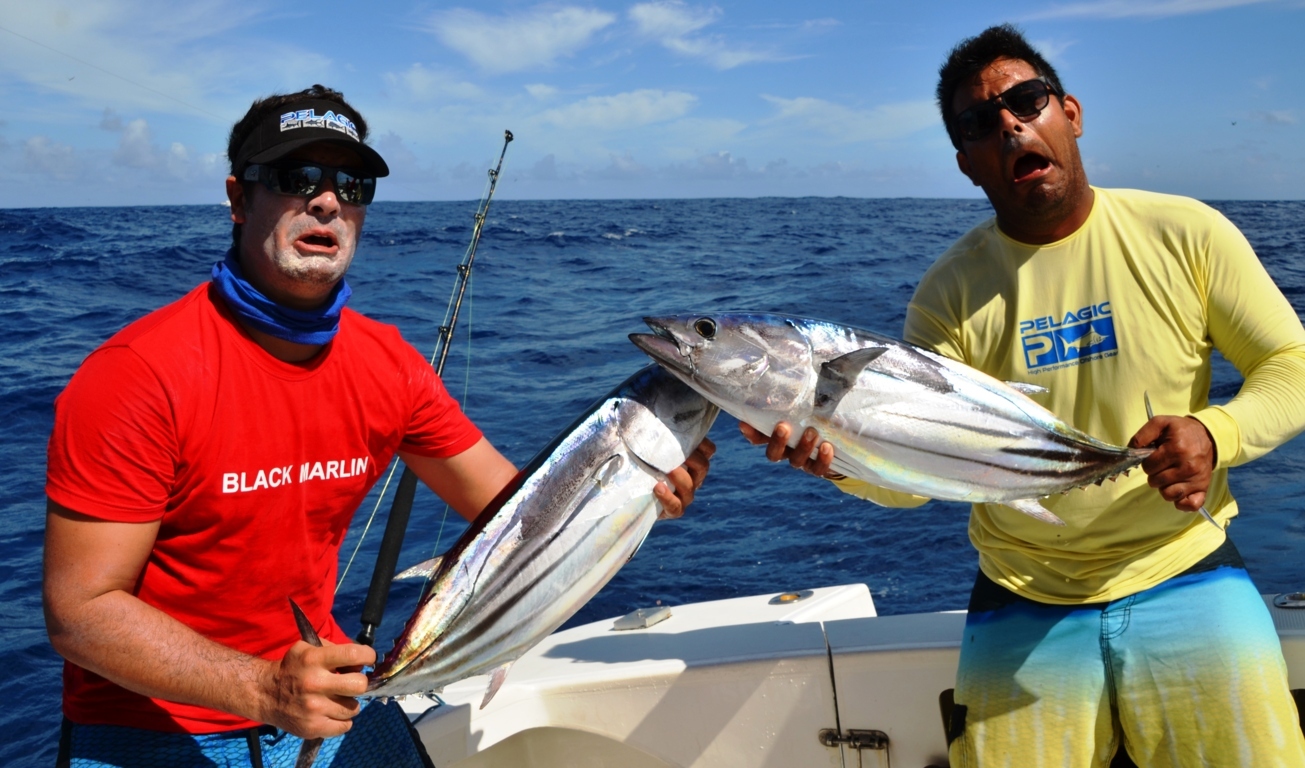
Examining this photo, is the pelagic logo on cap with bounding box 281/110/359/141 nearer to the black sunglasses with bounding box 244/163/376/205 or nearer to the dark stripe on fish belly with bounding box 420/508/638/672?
the black sunglasses with bounding box 244/163/376/205

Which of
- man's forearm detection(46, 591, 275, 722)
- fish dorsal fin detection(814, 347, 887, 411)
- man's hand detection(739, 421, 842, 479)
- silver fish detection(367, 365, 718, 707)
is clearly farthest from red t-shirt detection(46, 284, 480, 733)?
fish dorsal fin detection(814, 347, 887, 411)

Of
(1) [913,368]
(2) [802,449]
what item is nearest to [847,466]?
(2) [802,449]

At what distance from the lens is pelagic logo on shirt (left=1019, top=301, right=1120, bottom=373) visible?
7.77ft

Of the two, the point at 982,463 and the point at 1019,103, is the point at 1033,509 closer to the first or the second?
the point at 982,463


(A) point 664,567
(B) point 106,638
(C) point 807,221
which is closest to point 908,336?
(B) point 106,638

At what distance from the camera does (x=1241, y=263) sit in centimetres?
230

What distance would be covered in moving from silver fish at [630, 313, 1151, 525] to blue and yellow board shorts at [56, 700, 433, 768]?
4.47ft

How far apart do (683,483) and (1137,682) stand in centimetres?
128

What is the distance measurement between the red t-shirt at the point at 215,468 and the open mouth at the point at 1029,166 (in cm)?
178

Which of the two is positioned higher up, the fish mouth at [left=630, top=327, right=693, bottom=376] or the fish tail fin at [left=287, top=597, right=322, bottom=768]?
the fish mouth at [left=630, top=327, right=693, bottom=376]

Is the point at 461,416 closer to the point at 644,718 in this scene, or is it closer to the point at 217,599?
the point at 217,599

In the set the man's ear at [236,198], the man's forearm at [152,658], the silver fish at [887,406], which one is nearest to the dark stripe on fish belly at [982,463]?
the silver fish at [887,406]

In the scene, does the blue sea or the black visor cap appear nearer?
the black visor cap

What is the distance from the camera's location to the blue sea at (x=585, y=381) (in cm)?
595
